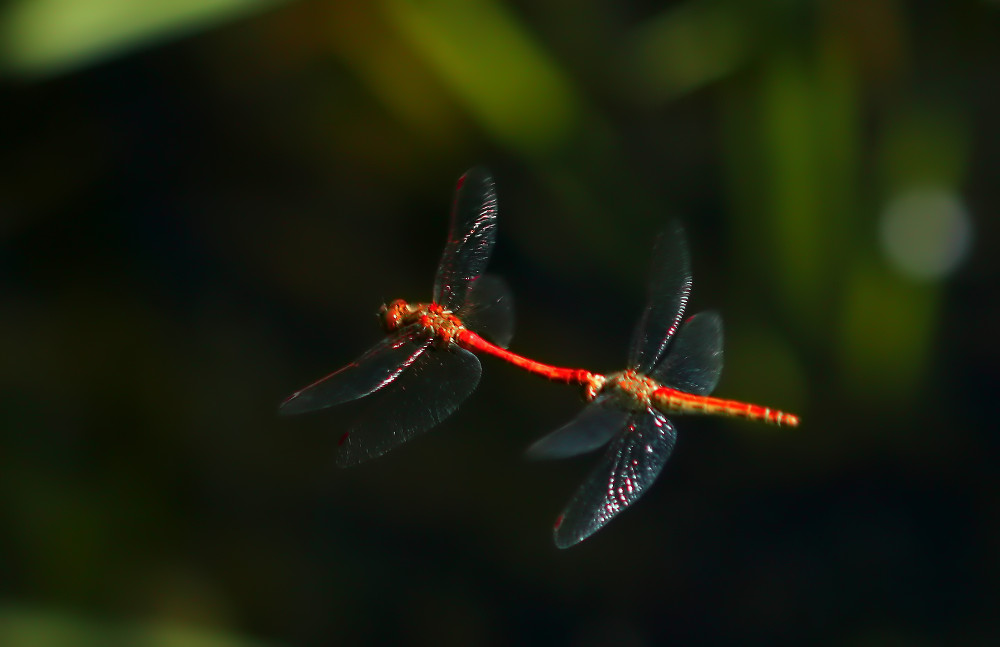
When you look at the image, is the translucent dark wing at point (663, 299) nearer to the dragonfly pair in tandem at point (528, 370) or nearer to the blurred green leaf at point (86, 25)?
the dragonfly pair in tandem at point (528, 370)

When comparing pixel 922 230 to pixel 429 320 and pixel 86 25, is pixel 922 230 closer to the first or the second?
pixel 429 320

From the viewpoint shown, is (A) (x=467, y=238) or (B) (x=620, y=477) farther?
(A) (x=467, y=238)

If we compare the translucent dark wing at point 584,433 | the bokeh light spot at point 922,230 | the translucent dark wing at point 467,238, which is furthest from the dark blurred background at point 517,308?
the translucent dark wing at point 584,433

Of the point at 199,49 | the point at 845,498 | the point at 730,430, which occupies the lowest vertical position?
the point at 845,498

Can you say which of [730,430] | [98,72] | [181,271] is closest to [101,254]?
[181,271]

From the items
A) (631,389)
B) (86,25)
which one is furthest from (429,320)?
(86,25)

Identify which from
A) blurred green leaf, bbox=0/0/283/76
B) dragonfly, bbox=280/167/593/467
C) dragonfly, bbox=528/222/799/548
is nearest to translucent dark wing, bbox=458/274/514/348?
dragonfly, bbox=280/167/593/467

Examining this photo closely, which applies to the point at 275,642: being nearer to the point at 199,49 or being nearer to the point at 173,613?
the point at 173,613
